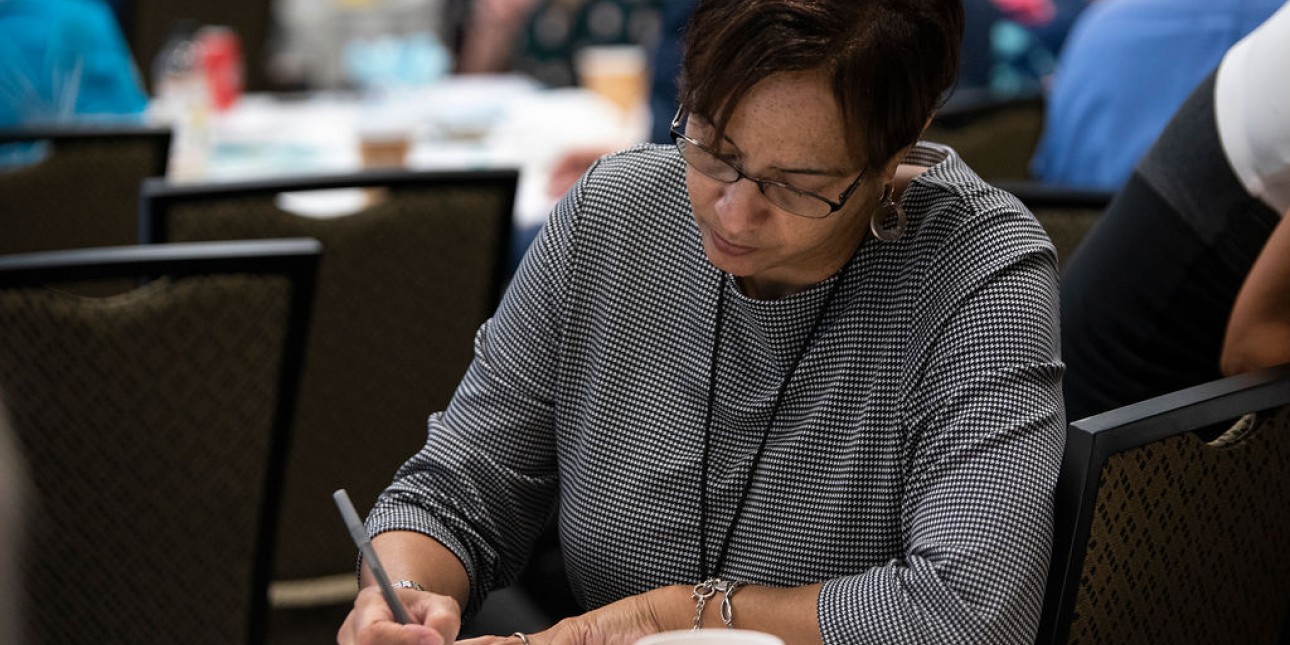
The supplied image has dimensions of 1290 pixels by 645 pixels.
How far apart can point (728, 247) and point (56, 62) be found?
2277 mm

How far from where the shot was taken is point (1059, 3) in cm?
416

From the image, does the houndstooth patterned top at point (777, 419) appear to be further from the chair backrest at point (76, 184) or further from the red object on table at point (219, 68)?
the red object on table at point (219, 68)

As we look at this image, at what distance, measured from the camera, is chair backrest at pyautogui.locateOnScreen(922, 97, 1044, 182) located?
293 centimetres

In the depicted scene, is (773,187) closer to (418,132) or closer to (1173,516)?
(1173,516)

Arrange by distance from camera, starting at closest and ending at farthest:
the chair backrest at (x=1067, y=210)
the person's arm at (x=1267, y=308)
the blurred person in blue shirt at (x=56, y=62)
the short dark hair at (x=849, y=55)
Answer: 1. the short dark hair at (x=849, y=55)
2. the person's arm at (x=1267, y=308)
3. the chair backrest at (x=1067, y=210)
4. the blurred person in blue shirt at (x=56, y=62)

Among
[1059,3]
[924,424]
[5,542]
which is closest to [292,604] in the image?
[924,424]

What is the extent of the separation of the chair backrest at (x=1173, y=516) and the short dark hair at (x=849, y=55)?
30 centimetres

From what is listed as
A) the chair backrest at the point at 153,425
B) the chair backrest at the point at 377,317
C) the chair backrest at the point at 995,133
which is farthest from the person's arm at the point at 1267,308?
the chair backrest at the point at 995,133

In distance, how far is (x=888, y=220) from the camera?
1.38 meters

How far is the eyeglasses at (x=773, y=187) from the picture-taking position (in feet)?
4.16

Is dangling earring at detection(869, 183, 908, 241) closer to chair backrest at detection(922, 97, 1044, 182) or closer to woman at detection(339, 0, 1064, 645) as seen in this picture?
woman at detection(339, 0, 1064, 645)

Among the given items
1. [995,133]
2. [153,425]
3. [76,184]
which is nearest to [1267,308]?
[153,425]

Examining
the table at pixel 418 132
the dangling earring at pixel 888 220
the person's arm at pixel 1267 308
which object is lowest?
the table at pixel 418 132

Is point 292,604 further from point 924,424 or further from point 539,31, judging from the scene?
point 539,31
